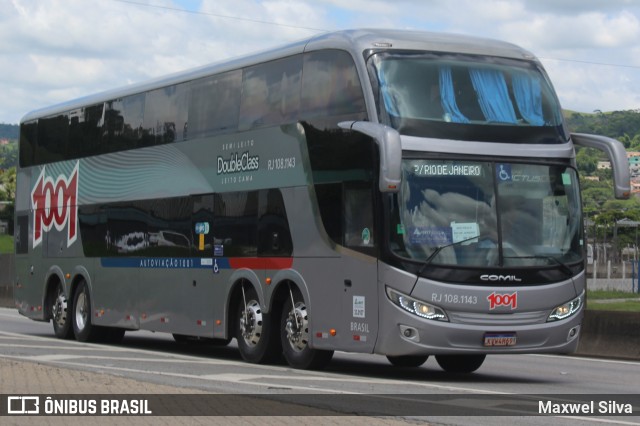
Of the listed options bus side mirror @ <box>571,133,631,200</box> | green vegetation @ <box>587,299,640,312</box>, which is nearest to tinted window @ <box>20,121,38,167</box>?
green vegetation @ <box>587,299,640,312</box>

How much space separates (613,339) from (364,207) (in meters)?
8.09

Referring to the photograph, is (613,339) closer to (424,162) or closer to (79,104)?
(424,162)

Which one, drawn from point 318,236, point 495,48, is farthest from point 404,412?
point 495,48

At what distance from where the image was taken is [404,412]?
41.9 ft

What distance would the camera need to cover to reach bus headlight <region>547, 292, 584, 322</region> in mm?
17078

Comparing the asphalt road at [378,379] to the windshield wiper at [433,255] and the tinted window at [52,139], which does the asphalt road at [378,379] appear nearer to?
the windshield wiper at [433,255]

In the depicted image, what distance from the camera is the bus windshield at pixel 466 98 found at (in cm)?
1686

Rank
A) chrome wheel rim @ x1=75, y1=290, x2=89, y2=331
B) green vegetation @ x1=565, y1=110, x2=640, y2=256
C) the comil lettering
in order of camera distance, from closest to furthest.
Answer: chrome wheel rim @ x1=75, y1=290, x2=89, y2=331 < the comil lettering < green vegetation @ x1=565, y1=110, x2=640, y2=256

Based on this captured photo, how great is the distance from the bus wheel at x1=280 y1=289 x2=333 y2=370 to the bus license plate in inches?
107

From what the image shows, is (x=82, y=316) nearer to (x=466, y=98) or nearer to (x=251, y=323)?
(x=251, y=323)

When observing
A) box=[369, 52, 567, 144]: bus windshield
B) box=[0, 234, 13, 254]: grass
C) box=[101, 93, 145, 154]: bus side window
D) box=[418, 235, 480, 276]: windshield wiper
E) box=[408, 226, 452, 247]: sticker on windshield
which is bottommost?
box=[418, 235, 480, 276]: windshield wiper

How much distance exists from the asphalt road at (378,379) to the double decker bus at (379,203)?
1.79 feet

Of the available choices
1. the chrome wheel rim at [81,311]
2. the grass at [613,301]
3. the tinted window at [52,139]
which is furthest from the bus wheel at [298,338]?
the grass at [613,301]

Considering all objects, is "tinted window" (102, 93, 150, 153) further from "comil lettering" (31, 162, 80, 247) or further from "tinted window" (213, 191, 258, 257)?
"tinted window" (213, 191, 258, 257)
